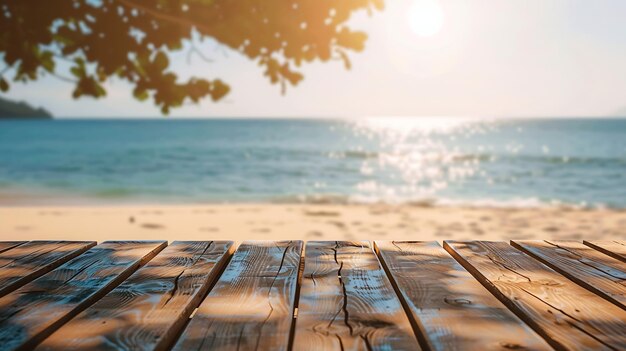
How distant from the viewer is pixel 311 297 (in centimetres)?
161

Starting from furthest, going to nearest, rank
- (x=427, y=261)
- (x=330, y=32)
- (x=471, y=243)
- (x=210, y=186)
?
1. (x=210, y=186)
2. (x=330, y=32)
3. (x=471, y=243)
4. (x=427, y=261)

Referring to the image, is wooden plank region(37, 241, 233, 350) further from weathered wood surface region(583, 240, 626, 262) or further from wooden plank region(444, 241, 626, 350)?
weathered wood surface region(583, 240, 626, 262)

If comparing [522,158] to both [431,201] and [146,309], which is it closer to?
[431,201]

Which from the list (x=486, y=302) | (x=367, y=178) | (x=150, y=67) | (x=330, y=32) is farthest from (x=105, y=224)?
(x=367, y=178)

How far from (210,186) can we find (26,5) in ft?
57.3

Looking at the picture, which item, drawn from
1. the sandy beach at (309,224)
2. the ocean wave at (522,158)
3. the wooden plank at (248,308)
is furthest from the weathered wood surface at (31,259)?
the ocean wave at (522,158)

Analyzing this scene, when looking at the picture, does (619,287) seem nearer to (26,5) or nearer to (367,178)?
(26,5)

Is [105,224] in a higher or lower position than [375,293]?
lower

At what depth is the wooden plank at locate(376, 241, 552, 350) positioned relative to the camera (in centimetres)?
129

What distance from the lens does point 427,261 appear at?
6.85ft

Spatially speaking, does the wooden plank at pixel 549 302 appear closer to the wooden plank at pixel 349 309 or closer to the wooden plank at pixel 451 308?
the wooden plank at pixel 451 308

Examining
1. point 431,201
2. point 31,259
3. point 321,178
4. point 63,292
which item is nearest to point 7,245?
Answer: point 31,259

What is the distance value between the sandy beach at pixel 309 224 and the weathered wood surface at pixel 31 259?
22.2 feet

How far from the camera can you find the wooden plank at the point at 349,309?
128 cm
